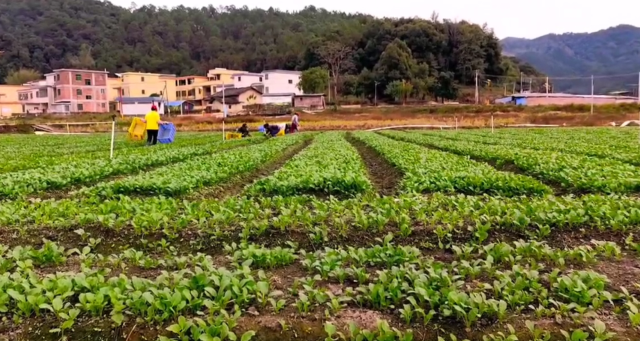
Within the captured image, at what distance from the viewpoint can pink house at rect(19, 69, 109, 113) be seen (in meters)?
87.6

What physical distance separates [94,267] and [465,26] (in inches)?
4318

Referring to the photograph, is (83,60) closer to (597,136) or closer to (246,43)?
(246,43)

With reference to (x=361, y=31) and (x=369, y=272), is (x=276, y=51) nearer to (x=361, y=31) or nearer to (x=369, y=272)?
(x=361, y=31)

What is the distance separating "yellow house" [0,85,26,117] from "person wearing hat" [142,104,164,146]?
91.9 metres

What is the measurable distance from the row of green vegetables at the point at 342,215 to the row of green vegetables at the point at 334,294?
5.41 feet

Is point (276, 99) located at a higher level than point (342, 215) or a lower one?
higher

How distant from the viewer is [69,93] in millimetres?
88125

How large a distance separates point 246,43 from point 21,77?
192 ft

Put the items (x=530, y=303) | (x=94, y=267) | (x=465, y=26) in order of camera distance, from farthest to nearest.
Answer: (x=465, y=26), (x=94, y=267), (x=530, y=303)

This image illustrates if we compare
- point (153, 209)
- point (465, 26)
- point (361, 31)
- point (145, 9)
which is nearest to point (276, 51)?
point (361, 31)

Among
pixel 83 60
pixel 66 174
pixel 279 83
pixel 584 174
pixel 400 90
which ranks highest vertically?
pixel 83 60

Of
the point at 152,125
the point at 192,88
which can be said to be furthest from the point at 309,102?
the point at 152,125

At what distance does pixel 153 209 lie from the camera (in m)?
6.97

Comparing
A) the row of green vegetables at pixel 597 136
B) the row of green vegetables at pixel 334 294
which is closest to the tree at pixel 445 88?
the row of green vegetables at pixel 597 136
